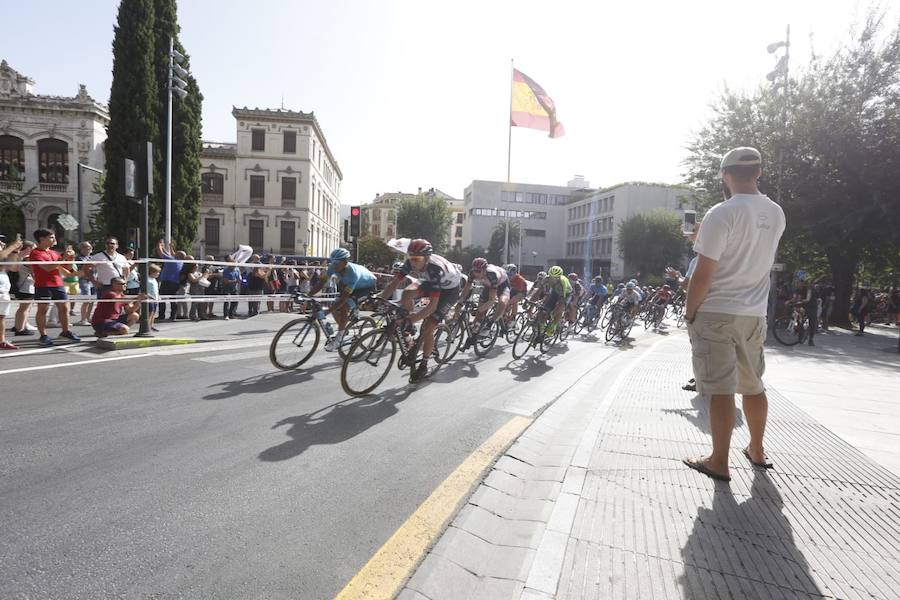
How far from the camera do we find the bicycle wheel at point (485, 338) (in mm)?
9344

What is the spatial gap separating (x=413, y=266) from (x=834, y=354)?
10.4 m

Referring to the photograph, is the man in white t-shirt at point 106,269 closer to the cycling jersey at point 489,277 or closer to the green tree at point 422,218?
the cycling jersey at point 489,277

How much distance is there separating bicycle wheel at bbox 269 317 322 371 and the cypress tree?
2204 centimetres

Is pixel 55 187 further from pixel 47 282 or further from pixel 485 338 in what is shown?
pixel 485 338

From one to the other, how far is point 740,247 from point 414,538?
2599mm

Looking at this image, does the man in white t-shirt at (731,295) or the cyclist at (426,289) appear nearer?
the man in white t-shirt at (731,295)

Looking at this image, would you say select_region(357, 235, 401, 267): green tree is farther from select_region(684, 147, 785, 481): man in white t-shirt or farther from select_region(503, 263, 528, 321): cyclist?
select_region(684, 147, 785, 481): man in white t-shirt

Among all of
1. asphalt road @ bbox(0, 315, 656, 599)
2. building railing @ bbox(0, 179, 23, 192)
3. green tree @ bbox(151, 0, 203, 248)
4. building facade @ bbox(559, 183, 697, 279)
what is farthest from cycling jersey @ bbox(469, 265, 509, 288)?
Result: building facade @ bbox(559, 183, 697, 279)

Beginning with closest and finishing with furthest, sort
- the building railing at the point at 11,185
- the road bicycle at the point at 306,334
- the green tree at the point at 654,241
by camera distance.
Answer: the road bicycle at the point at 306,334, the building railing at the point at 11,185, the green tree at the point at 654,241

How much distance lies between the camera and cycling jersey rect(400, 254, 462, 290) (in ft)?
20.2

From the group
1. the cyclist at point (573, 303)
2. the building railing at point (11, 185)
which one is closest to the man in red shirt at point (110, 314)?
the cyclist at point (573, 303)

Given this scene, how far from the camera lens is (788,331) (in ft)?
43.7

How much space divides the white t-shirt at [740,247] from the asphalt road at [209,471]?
2.18 metres

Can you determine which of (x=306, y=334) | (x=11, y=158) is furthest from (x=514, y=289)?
(x=11, y=158)
